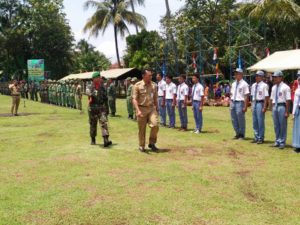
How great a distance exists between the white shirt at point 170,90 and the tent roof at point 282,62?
6.72 metres

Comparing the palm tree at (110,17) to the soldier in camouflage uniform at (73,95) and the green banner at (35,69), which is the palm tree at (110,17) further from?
the soldier in camouflage uniform at (73,95)

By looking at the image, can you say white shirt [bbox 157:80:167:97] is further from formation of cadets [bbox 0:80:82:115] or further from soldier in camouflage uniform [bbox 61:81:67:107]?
soldier in camouflage uniform [bbox 61:81:67:107]

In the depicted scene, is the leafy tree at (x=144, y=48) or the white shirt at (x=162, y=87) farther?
the leafy tree at (x=144, y=48)

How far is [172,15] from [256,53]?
8841 millimetres

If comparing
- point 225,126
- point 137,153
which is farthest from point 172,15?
point 137,153

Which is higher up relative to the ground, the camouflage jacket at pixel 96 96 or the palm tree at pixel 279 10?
the palm tree at pixel 279 10

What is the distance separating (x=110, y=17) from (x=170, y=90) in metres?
31.1

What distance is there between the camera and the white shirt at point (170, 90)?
14289 mm

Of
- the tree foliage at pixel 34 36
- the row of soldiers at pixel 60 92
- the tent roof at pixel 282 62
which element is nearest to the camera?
the tent roof at pixel 282 62

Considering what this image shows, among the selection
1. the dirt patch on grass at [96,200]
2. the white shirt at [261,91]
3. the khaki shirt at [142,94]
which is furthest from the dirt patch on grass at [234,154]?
the dirt patch on grass at [96,200]

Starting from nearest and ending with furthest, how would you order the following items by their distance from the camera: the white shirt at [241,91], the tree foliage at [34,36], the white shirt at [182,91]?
the white shirt at [241,91]
the white shirt at [182,91]
the tree foliage at [34,36]

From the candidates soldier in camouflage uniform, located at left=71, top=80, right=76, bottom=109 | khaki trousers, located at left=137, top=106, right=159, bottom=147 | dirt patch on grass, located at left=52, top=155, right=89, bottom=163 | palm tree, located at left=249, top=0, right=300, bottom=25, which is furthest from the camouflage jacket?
soldier in camouflage uniform, located at left=71, top=80, right=76, bottom=109

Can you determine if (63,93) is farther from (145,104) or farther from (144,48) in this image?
(145,104)

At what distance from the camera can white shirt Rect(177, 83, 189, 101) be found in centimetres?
1359
